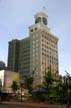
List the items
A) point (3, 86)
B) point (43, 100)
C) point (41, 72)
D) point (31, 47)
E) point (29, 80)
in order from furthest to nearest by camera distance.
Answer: point (31, 47)
point (41, 72)
point (3, 86)
point (29, 80)
point (43, 100)

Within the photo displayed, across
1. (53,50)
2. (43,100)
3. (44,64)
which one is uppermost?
(53,50)

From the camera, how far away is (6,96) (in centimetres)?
7550

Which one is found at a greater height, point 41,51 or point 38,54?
point 41,51

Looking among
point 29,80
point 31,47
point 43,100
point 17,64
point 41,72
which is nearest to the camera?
point 43,100

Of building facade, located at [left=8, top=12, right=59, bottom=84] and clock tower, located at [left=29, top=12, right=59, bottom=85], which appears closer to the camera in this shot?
clock tower, located at [left=29, top=12, right=59, bottom=85]

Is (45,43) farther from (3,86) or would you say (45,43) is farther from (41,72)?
(3,86)

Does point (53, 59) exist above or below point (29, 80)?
above

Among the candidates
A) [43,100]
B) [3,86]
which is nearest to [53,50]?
[3,86]

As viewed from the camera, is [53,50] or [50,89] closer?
[50,89]

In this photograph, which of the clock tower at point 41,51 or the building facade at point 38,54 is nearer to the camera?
the clock tower at point 41,51

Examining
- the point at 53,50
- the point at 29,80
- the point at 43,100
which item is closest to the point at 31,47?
the point at 53,50

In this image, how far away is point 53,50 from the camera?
648 feet

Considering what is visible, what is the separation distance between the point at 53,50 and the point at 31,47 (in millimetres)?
21752

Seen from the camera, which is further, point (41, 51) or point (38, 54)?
point (41, 51)
